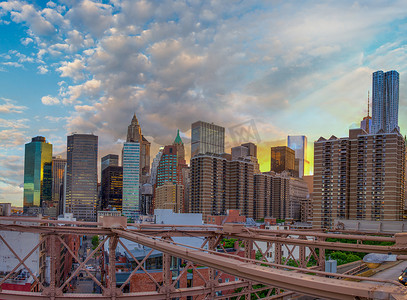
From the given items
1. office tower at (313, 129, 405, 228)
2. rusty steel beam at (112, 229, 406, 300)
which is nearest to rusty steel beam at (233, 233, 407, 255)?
rusty steel beam at (112, 229, 406, 300)

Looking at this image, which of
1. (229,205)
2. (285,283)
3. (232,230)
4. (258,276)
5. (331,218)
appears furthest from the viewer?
(229,205)

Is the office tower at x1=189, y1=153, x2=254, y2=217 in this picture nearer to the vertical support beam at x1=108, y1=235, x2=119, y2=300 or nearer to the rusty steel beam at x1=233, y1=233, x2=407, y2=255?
the rusty steel beam at x1=233, y1=233, x2=407, y2=255

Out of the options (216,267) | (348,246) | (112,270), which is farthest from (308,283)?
(112,270)

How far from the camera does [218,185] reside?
139m

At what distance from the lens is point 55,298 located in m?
13.1

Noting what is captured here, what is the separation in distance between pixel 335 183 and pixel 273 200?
85.5 metres

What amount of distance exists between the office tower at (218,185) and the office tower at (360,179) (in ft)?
134

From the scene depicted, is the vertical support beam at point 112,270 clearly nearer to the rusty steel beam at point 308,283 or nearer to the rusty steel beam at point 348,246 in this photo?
the rusty steel beam at point 348,246

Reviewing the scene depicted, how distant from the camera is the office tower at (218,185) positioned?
445 ft

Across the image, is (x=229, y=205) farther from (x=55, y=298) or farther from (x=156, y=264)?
(x=55, y=298)

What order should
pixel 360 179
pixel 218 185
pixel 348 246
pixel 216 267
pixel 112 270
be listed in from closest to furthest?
1. pixel 216 267
2. pixel 348 246
3. pixel 112 270
4. pixel 360 179
5. pixel 218 185

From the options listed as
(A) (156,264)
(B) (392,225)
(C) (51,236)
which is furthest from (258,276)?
(B) (392,225)

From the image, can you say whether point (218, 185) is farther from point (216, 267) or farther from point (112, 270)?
point (216, 267)

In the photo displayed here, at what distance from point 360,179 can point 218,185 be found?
2149 inches
